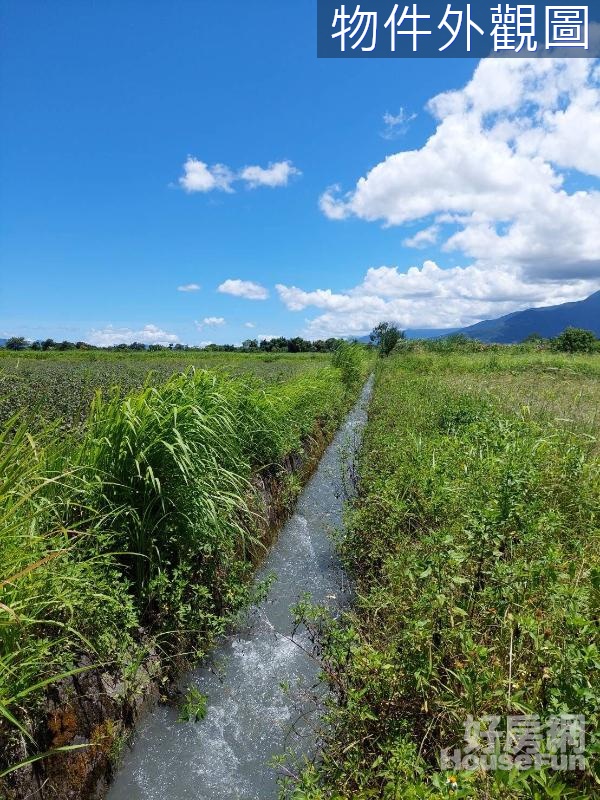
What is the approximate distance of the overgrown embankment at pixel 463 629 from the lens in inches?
75.5

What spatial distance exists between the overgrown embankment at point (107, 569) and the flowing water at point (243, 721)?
8.6 inches

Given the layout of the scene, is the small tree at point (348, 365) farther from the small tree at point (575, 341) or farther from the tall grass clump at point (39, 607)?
the small tree at point (575, 341)

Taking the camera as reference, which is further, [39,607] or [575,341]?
[575,341]

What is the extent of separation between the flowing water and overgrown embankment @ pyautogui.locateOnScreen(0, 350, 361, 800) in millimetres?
218

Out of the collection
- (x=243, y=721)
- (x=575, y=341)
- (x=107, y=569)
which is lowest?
(x=243, y=721)

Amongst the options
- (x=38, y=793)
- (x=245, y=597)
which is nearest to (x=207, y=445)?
(x=245, y=597)

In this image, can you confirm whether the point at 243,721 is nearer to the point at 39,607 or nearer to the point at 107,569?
the point at 107,569

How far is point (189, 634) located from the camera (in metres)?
3.70

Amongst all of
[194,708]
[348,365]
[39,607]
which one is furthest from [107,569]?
[348,365]

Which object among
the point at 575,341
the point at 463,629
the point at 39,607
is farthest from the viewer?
the point at 575,341

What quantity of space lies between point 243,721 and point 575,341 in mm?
41346

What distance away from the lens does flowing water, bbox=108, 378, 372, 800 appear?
9.26 ft

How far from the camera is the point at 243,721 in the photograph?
10.7 feet

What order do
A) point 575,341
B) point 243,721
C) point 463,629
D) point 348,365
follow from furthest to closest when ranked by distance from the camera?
point 575,341
point 348,365
point 243,721
point 463,629
